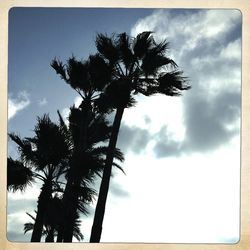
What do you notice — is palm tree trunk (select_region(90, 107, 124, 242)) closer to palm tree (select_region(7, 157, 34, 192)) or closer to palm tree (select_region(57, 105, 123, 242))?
palm tree (select_region(57, 105, 123, 242))

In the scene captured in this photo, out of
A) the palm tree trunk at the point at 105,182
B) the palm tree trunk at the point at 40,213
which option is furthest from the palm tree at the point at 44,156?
the palm tree trunk at the point at 105,182

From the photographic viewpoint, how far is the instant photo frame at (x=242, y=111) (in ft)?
7.10

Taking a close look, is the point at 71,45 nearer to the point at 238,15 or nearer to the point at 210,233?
the point at 238,15

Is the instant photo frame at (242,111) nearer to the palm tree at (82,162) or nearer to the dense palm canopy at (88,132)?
the dense palm canopy at (88,132)

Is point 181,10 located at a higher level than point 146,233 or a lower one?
higher

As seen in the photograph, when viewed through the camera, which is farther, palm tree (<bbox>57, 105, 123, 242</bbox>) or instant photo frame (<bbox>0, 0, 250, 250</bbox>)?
palm tree (<bbox>57, 105, 123, 242</bbox>)

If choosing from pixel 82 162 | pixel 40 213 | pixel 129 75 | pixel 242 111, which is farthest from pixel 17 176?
pixel 242 111

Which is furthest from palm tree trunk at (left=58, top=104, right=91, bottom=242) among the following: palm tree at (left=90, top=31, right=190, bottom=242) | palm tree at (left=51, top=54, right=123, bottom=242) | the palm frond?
the palm frond

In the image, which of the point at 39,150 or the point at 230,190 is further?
the point at 39,150

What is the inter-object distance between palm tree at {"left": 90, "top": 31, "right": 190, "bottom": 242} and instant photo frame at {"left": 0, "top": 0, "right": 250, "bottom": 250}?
0.44ft

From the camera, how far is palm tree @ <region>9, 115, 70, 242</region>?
224 centimetres

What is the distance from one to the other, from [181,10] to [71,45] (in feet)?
1.66

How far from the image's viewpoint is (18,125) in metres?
2.22

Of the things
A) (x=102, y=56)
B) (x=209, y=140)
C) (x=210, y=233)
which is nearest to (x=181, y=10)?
(x=102, y=56)
